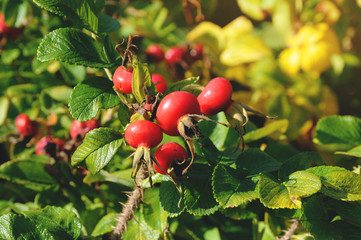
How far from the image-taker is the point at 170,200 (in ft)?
2.24

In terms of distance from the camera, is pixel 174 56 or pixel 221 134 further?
pixel 174 56

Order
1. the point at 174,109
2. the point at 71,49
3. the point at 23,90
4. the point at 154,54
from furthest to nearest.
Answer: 1. the point at 154,54
2. the point at 23,90
3. the point at 71,49
4. the point at 174,109

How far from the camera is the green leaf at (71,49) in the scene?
0.67 meters

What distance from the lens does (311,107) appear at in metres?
1.68

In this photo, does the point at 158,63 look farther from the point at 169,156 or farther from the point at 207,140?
the point at 169,156

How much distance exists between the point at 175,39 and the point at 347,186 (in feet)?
4.71

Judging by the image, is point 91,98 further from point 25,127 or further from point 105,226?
point 25,127

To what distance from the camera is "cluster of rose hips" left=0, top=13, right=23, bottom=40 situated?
4.21 ft

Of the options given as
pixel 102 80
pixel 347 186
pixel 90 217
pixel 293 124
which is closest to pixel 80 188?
pixel 90 217

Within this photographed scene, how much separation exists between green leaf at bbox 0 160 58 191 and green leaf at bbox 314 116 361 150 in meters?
0.79

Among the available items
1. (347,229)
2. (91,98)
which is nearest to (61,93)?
(91,98)

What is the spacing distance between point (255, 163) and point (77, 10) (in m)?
0.52

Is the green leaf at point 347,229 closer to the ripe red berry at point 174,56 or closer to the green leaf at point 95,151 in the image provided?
the green leaf at point 95,151

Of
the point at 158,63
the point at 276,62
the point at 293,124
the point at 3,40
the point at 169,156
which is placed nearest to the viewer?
the point at 169,156
